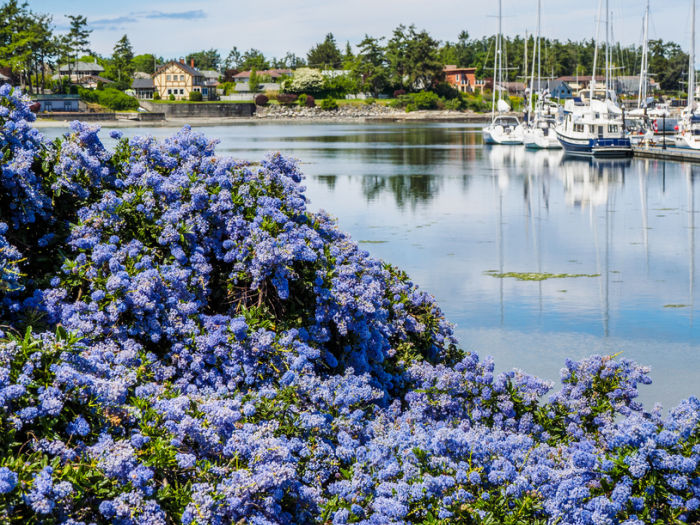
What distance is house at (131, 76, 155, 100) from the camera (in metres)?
137

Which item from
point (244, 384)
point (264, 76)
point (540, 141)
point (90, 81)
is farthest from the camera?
point (264, 76)

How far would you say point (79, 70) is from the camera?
143 meters

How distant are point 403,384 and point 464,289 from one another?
8303 mm

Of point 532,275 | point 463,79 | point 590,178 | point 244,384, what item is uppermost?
point 463,79

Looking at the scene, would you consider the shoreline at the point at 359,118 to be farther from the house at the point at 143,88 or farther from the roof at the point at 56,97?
the house at the point at 143,88

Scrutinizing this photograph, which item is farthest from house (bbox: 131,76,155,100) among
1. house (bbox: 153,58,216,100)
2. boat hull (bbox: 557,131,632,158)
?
boat hull (bbox: 557,131,632,158)

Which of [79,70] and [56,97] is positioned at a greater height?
[79,70]

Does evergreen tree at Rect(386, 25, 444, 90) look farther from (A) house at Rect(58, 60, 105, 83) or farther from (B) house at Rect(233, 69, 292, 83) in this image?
(A) house at Rect(58, 60, 105, 83)

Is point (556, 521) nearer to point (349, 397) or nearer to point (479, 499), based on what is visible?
point (479, 499)

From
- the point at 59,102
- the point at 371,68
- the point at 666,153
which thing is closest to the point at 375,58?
the point at 371,68

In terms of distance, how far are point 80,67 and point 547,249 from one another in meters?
139

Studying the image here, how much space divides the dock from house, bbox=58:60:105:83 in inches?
4307

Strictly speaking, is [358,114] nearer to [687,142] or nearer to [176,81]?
[176,81]

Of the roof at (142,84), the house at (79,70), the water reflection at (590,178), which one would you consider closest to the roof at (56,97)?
the roof at (142,84)
